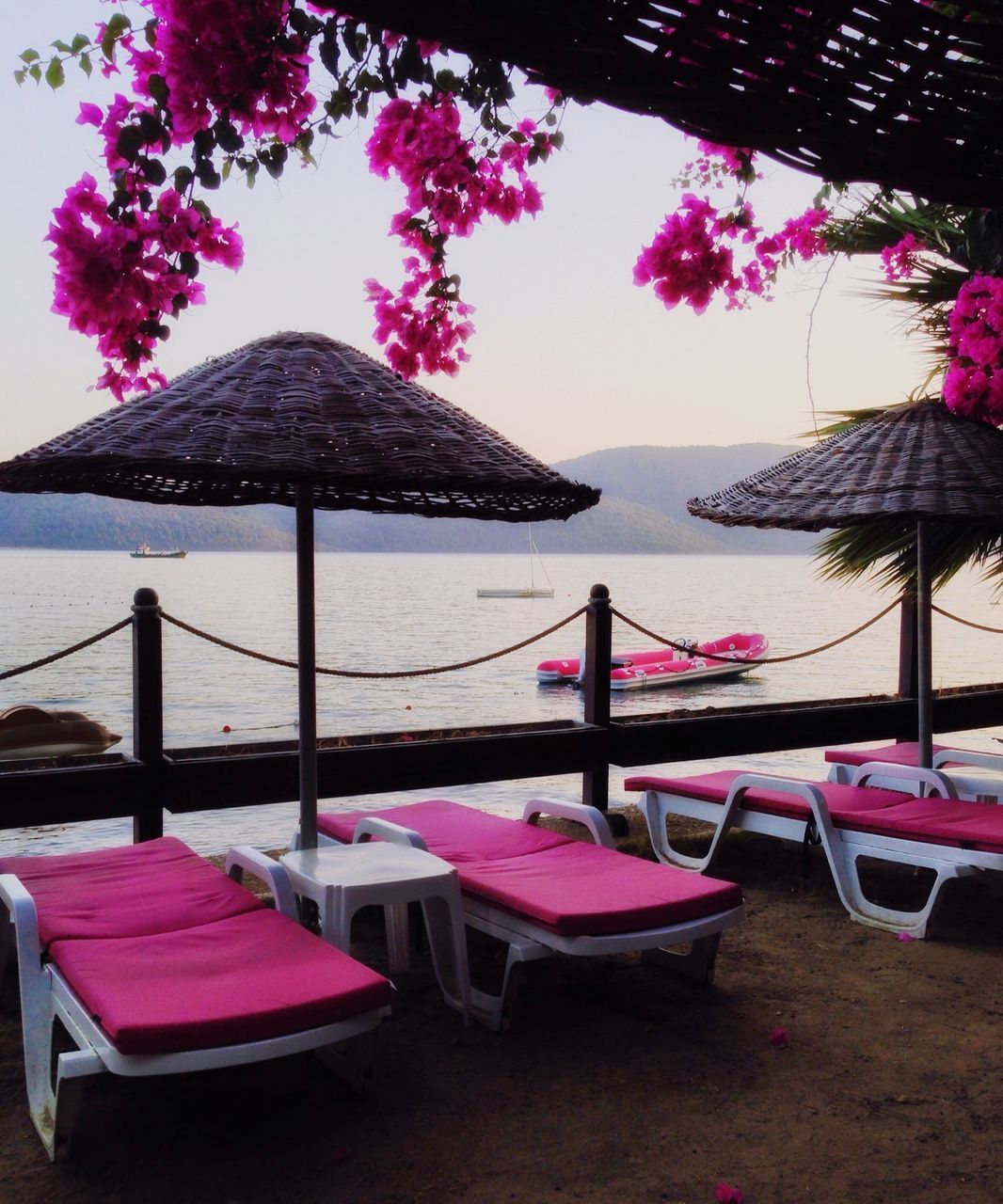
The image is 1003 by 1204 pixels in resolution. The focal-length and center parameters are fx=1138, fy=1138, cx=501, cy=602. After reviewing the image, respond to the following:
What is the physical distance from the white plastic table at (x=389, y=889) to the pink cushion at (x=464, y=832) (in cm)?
34

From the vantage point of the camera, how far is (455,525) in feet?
550

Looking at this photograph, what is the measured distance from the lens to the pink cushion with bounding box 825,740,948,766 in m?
5.16

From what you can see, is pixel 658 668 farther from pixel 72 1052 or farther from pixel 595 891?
pixel 72 1052

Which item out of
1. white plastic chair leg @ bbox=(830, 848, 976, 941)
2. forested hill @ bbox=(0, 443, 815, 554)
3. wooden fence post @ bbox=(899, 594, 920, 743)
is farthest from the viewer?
forested hill @ bbox=(0, 443, 815, 554)

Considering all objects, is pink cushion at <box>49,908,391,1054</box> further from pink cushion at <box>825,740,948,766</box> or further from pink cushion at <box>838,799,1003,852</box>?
pink cushion at <box>825,740,948,766</box>

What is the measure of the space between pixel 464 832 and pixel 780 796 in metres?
1.30

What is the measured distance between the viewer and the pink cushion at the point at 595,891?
114 inches

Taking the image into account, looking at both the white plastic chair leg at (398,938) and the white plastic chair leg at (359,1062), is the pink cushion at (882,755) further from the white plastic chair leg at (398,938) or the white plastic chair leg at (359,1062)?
the white plastic chair leg at (359,1062)

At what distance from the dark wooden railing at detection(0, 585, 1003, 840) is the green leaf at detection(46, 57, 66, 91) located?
236cm

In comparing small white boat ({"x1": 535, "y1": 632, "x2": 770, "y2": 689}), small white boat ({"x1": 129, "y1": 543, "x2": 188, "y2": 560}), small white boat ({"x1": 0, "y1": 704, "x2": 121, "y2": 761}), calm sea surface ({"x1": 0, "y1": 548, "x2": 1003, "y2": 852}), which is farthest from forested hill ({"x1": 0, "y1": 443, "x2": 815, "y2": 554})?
small white boat ({"x1": 0, "y1": 704, "x2": 121, "y2": 761})

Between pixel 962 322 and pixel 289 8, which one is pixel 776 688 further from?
pixel 289 8

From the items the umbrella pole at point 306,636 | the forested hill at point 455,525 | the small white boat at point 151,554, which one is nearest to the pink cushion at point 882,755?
the umbrella pole at point 306,636

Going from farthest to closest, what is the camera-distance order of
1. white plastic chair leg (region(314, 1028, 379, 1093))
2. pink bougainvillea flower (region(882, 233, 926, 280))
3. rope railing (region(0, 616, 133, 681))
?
1. pink bougainvillea flower (region(882, 233, 926, 280))
2. rope railing (region(0, 616, 133, 681))
3. white plastic chair leg (region(314, 1028, 379, 1093))

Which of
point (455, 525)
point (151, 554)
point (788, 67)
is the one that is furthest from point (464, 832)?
point (455, 525)
